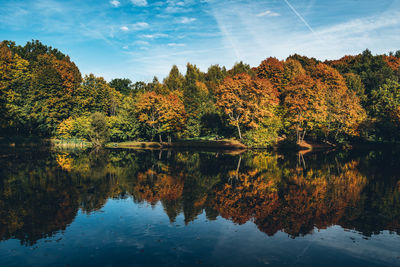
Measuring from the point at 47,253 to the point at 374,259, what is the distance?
1160 cm

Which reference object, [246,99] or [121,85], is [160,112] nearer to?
[246,99]

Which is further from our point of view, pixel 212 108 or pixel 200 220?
pixel 212 108

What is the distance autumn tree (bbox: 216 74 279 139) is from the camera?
167ft

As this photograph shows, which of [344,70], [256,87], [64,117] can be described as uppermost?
[344,70]

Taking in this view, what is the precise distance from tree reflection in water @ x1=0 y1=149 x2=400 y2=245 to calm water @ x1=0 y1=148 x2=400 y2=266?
0.25 ft

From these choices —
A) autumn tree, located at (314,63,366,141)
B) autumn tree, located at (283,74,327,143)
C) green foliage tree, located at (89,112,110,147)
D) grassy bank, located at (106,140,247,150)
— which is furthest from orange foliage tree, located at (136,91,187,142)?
autumn tree, located at (314,63,366,141)

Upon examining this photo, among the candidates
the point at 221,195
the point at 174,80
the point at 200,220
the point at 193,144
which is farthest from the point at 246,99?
the point at 174,80

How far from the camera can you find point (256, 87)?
171ft

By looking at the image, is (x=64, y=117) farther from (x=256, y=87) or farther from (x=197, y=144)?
(x=256, y=87)

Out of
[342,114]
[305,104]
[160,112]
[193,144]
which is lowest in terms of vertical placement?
[193,144]

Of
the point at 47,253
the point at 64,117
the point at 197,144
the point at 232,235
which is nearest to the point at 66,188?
the point at 47,253

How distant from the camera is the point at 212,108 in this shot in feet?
202

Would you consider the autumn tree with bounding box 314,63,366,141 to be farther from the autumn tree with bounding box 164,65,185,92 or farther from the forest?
the autumn tree with bounding box 164,65,185,92

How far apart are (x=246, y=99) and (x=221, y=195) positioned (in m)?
36.7
